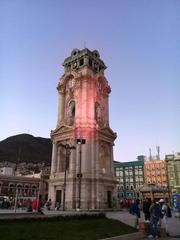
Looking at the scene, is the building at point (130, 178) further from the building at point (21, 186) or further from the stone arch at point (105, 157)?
the stone arch at point (105, 157)

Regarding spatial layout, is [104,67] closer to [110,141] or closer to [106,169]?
[110,141]

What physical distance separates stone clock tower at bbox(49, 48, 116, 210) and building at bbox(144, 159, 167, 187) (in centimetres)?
5104

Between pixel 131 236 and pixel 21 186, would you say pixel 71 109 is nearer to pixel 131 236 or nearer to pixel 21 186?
pixel 131 236

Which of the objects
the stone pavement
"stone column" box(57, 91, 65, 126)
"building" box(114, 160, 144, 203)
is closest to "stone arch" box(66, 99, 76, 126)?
"stone column" box(57, 91, 65, 126)

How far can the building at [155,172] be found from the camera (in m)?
91.5

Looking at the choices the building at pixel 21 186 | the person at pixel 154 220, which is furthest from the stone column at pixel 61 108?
the person at pixel 154 220

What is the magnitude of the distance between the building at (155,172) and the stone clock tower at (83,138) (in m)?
51.0

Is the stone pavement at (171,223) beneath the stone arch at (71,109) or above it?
beneath

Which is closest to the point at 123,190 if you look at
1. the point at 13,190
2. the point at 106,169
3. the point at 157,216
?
the point at 13,190

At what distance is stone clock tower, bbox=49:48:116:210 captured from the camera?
40500mm

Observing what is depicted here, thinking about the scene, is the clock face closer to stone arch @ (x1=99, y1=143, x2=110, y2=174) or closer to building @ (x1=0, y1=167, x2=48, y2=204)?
stone arch @ (x1=99, y1=143, x2=110, y2=174)

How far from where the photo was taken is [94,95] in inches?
1932

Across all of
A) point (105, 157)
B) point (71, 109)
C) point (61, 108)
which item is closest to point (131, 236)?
point (105, 157)

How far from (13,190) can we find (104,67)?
48149 mm
